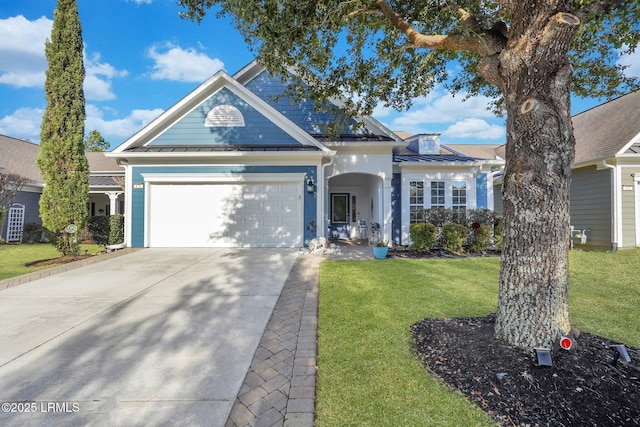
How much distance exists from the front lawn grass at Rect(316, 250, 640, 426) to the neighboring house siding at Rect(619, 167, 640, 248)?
9.42 feet

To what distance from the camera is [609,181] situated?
1069 cm

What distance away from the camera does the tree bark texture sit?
2764 mm

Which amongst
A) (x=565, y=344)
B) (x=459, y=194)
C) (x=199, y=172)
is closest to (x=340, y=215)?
(x=459, y=194)

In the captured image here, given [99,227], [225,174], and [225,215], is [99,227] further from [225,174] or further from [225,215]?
[225,174]

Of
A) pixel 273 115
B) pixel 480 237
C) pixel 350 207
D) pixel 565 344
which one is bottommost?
pixel 565 344

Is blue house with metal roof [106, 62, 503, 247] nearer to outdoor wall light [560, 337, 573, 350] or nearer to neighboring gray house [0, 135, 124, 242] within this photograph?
neighboring gray house [0, 135, 124, 242]

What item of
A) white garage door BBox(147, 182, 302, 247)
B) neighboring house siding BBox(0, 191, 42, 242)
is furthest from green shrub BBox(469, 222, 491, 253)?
neighboring house siding BBox(0, 191, 42, 242)

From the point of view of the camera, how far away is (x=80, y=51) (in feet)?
28.2

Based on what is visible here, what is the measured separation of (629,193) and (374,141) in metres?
9.18

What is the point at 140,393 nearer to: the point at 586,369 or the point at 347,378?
the point at 347,378

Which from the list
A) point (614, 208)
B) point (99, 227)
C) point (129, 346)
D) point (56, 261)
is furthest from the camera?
point (99, 227)

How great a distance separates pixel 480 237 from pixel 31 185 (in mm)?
20579

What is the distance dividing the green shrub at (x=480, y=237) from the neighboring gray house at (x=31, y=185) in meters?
15.7

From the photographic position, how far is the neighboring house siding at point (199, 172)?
10.2 metres
